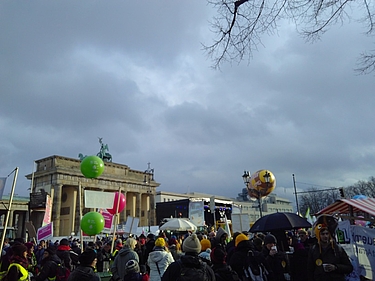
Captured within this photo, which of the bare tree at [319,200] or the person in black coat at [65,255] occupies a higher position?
the bare tree at [319,200]

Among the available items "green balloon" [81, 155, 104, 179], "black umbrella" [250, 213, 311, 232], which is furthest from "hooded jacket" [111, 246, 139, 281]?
"green balloon" [81, 155, 104, 179]

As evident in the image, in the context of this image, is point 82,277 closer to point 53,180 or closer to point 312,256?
point 312,256

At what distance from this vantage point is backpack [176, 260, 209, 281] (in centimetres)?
318

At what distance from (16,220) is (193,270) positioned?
2516 inches

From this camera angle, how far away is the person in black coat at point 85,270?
12.7ft

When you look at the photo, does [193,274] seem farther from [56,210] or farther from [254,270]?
[56,210]

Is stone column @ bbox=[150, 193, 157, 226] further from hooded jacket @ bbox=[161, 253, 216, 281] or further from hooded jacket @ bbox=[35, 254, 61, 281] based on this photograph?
hooded jacket @ bbox=[161, 253, 216, 281]

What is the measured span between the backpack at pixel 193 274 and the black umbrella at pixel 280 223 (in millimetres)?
4710

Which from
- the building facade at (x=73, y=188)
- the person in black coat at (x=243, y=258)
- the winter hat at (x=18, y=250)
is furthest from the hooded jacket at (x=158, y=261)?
the building facade at (x=73, y=188)

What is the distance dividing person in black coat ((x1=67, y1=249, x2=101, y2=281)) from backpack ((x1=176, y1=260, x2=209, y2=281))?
1.39 metres

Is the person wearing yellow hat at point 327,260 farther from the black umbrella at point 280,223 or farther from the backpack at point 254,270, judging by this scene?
the black umbrella at point 280,223

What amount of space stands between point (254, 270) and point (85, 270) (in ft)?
8.39

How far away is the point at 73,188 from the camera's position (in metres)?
52.0

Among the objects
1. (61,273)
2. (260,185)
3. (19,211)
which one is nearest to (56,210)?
(19,211)
